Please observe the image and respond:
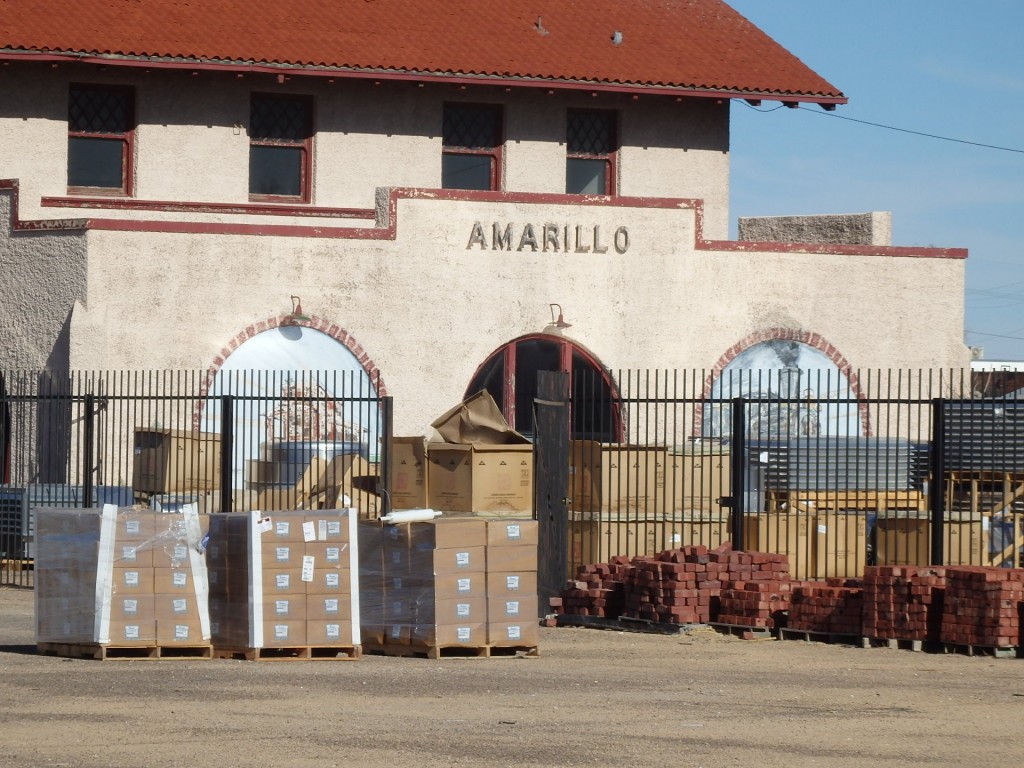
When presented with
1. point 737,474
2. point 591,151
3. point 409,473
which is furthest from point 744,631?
point 591,151

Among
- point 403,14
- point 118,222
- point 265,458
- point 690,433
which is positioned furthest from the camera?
point 403,14

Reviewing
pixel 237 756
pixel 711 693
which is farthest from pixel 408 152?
pixel 237 756

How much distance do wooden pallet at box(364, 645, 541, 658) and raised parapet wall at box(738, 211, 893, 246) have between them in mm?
11951

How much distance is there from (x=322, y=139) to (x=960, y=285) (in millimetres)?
9207

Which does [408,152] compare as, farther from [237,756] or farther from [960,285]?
[237,756]

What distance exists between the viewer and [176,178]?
24.6 m

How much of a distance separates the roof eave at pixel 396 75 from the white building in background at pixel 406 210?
0.12 feet

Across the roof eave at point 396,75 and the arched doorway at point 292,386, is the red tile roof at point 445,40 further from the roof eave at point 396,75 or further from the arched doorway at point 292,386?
the arched doorway at point 292,386

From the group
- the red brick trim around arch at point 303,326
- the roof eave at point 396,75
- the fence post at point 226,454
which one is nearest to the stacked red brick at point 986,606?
the fence post at point 226,454

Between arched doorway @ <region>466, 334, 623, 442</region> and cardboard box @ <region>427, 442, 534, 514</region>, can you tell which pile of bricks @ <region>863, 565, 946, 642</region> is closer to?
cardboard box @ <region>427, 442, 534, 514</region>

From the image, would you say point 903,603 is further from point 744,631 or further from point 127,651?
point 127,651

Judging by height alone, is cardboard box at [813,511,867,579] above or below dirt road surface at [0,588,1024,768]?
above

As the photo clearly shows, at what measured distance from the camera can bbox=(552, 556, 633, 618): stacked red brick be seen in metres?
17.7

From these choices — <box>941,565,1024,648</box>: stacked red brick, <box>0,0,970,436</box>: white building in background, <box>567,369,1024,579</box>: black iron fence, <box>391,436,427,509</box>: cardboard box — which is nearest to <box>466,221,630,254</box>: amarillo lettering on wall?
<box>0,0,970,436</box>: white building in background
